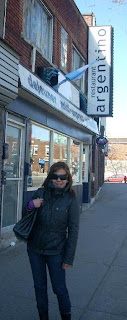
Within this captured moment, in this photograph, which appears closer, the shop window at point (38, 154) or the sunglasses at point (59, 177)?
the sunglasses at point (59, 177)

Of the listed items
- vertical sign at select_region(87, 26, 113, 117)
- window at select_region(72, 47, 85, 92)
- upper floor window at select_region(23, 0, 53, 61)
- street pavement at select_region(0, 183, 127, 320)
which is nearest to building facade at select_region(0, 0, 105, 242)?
upper floor window at select_region(23, 0, 53, 61)

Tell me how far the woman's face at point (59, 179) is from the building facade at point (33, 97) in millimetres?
2692

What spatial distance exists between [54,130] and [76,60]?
3.84 m

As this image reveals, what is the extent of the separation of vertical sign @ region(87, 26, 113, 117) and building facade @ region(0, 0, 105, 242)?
0.70 m

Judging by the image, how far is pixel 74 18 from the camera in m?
11.4

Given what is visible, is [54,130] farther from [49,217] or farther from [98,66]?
[49,217]

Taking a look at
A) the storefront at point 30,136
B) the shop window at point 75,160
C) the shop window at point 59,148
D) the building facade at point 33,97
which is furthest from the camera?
the shop window at point 75,160

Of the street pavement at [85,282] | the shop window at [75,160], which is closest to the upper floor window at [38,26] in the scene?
the shop window at [75,160]

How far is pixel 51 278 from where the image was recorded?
135 inches

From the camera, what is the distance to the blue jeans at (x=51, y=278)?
337 cm

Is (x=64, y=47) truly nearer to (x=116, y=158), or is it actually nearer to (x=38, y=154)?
(x=38, y=154)

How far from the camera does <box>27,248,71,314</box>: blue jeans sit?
3373 millimetres

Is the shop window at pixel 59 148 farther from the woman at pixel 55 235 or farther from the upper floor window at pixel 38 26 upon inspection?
the woman at pixel 55 235

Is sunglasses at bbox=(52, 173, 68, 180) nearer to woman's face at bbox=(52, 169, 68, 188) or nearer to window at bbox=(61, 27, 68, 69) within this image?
woman's face at bbox=(52, 169, 68, 188)
